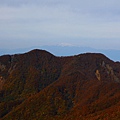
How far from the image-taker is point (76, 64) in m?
153

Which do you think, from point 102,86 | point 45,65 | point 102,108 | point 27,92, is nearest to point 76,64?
point 45,65

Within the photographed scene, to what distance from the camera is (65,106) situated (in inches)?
3957

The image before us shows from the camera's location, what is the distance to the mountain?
8738cm

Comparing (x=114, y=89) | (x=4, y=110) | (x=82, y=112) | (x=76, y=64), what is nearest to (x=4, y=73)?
(x=76, y=64)

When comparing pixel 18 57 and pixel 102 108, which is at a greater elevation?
pixel 18 57

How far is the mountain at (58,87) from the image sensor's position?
87375 mm

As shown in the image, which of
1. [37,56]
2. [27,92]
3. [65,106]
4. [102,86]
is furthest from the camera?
[37,56]

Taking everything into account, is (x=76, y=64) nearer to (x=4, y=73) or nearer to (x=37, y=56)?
(x=37, y=56)

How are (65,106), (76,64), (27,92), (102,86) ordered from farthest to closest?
(76,64) < (27,92) < (102,86) < (65,106)

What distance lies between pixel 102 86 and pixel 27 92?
42.2 m

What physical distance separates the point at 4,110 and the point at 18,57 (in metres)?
56.5

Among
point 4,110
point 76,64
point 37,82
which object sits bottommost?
point 4,110

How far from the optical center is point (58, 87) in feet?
372

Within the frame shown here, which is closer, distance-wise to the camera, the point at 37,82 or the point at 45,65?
the point at 37,82
